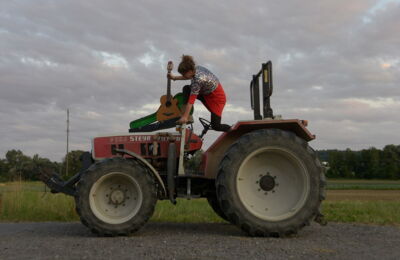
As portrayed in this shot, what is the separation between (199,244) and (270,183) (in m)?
1.53

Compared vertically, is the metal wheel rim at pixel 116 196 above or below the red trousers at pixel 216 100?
below

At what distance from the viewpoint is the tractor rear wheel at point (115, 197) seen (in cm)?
552

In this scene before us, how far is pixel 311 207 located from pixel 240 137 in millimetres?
1284

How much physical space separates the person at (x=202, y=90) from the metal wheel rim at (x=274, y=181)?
→ 66 centimetres

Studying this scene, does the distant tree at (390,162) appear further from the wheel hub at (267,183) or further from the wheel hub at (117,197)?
the wheel hub at (117,197)

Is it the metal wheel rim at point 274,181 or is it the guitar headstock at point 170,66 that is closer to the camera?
the metal wheel rim at point 274,181

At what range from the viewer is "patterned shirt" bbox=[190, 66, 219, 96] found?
588 centimetres

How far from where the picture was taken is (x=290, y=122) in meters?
5.82

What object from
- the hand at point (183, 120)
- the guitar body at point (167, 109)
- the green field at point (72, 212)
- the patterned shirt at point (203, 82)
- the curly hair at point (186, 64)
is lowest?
the green field at point (72, 212)

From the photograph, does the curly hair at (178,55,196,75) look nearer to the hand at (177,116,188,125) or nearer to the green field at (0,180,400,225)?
the hand at (177,116,188,125)

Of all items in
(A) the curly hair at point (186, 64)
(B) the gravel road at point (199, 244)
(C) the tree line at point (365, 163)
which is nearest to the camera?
(B) the gravel road at point (199, 244)

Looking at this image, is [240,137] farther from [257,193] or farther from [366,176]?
[366,176]

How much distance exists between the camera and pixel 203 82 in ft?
19.4

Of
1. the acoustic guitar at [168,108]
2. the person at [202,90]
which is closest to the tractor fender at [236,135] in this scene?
the person at [202,90]
